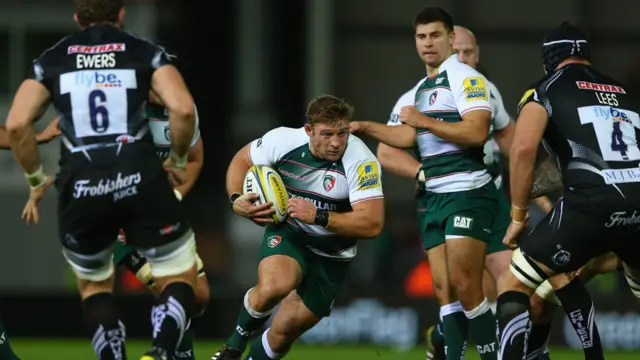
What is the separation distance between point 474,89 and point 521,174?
1.01m

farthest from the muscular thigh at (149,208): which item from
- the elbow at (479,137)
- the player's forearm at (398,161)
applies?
the player's forearm at (398,161)

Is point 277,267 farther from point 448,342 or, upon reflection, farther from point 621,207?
point 621,207

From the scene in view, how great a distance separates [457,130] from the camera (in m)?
8.62

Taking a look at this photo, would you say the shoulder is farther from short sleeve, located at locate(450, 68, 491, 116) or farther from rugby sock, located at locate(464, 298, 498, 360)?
rugby sock, located at locate(464, 298, 498, 360)

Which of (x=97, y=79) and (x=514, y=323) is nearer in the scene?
(x=97, y=79)

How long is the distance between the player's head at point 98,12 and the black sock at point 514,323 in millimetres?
2525

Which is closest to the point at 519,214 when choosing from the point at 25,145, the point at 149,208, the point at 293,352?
the point at 149,208

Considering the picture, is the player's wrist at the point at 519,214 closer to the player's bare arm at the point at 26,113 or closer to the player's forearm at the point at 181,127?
the player's forearm at the point at 181,127

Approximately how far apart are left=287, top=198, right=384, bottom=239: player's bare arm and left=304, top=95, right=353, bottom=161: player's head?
1.04 ft

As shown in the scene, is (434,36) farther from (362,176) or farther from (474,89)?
(362,176)

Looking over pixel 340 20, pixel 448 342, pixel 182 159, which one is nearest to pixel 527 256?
pixel 448 342

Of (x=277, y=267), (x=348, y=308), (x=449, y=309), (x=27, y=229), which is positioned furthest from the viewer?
(x=27, y=229)

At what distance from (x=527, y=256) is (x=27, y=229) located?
9.46 metres

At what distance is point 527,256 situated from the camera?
7855mm
